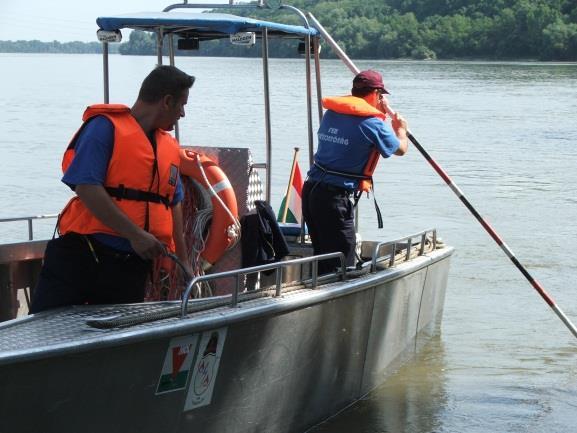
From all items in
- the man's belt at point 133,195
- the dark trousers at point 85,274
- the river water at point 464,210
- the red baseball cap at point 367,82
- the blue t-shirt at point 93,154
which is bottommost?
the river water at point 464,210

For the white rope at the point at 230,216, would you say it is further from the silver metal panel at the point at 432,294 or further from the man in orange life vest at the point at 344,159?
the silver metal panel at the point at 432,294

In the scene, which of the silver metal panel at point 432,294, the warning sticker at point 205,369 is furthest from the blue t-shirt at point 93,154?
the silver metal panel at point 432,294

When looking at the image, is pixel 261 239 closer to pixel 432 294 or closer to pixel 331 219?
pixel 331 219

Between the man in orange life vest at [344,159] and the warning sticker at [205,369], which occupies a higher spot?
the man in orange life vest at [344,159]

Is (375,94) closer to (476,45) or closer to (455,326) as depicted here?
(455,326)

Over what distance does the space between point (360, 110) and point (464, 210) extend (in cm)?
961

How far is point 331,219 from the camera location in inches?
257

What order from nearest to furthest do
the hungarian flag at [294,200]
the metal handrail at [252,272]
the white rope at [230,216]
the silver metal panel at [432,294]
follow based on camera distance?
1. the metal handrail at [252,272]
2. the white rope at [230,216]
3. the silver metal panel at [432,294]
4. the hungarian flag at [294,200]

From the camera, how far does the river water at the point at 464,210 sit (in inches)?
294

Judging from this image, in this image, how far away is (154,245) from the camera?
4.79 metres

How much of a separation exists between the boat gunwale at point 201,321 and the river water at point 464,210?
0.78 m

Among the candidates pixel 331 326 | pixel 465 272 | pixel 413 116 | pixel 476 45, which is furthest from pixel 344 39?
pixel 331 326

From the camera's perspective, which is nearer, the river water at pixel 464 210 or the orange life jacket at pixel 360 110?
the orange life jacket at pixel 360 110

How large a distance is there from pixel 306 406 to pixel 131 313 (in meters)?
1.47
